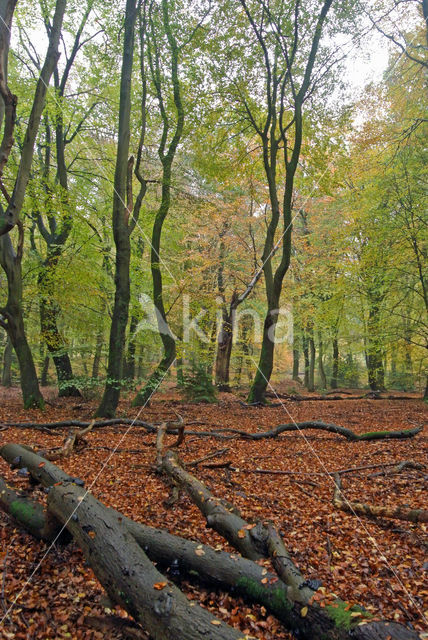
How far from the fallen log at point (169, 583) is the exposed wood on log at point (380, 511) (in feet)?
4.77

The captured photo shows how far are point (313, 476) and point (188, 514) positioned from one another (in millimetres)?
1902

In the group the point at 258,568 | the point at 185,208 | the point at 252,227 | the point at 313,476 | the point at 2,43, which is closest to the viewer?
the point at 258,568

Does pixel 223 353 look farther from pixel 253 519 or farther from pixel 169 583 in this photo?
pixel 169 583

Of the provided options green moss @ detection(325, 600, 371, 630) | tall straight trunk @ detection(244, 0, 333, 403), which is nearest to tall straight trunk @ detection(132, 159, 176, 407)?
tall straight trunk @ detection(244, 0, 333, 403)

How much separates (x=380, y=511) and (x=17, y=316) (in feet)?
28.1

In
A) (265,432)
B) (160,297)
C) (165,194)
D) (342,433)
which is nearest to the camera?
(342,433)

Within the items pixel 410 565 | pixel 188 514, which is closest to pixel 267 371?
pixel 188 514

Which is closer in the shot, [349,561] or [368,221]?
[349,561]

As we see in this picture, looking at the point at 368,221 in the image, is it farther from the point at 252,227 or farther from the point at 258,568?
the point at 258,568

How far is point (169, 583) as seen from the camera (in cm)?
213

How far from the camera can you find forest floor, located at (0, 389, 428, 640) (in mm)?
2268

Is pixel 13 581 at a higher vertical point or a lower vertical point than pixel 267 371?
lower

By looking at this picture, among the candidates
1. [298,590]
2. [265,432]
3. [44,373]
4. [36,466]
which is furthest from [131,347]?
[298,590]

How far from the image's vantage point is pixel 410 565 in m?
2.74
